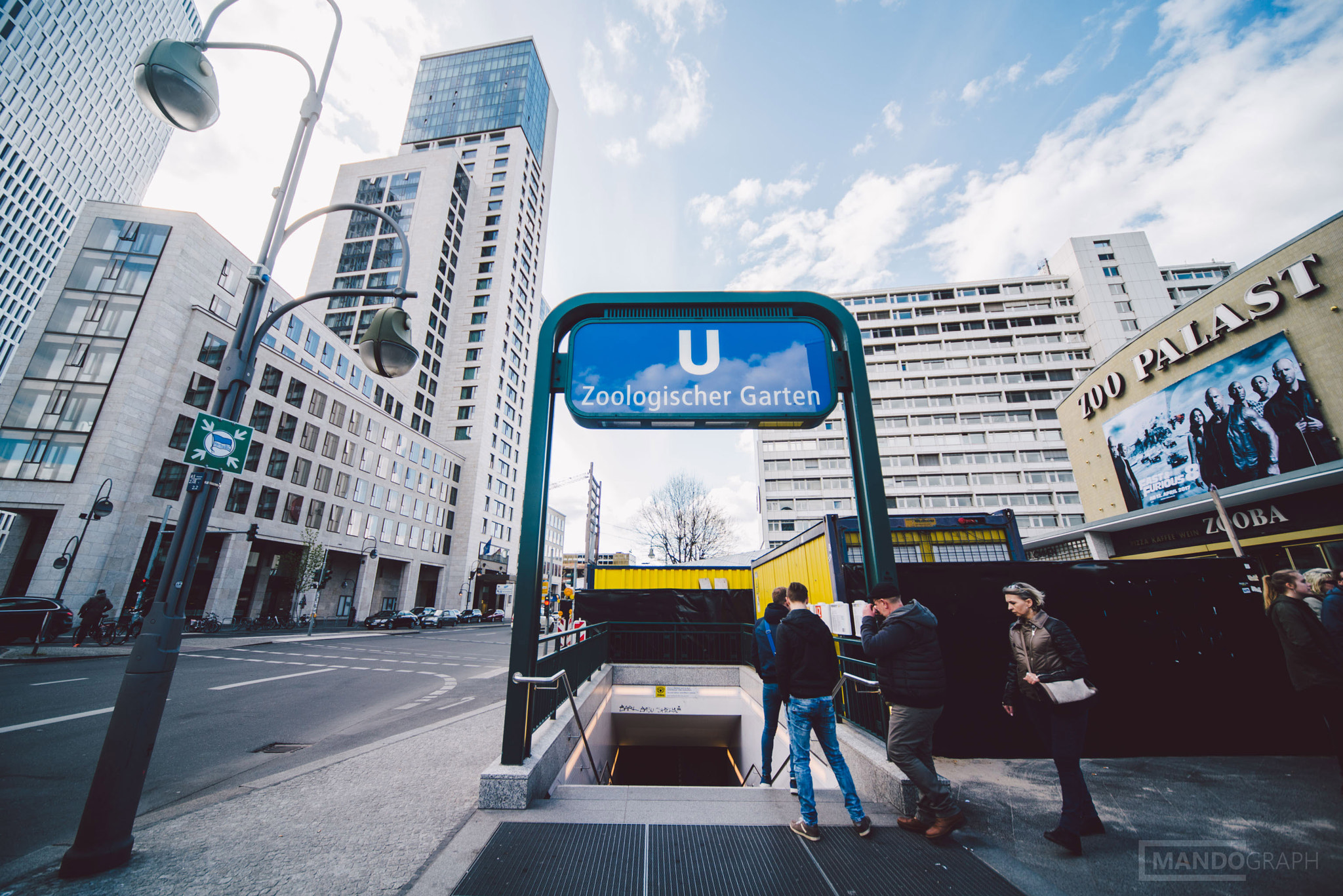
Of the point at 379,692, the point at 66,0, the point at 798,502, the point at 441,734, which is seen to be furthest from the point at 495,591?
the point at 66,0

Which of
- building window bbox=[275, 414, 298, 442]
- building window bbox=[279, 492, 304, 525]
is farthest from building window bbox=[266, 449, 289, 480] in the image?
building window bbox=[279, 492, 304, 525]

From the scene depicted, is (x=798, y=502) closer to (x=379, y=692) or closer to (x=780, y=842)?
(x=379, y=692)

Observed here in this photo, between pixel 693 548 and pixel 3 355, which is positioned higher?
pixel 3 355

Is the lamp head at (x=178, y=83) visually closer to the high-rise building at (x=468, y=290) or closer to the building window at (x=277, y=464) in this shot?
the building window at (x=277, y=464)

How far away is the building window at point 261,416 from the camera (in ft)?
97.7

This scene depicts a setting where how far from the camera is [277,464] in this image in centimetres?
3134

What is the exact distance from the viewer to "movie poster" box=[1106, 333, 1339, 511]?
12.4 metres

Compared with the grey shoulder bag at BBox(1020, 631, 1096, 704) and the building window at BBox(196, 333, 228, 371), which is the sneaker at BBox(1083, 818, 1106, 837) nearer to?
the grey shoulder bag at BBox(1020, 631, 1096, 704)

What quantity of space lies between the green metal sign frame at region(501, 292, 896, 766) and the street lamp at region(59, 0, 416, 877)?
58.1 inches

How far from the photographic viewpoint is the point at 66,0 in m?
72.4

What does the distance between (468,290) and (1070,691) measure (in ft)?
209

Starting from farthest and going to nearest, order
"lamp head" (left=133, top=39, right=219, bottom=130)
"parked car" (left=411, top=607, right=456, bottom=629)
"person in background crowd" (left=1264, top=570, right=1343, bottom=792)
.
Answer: "parked car" (left=411, top=607, right=456, bottom=629)
"person in background crowd" (left=1264, top=570, right=1343, bottom=792)
"lamp head" (left=133, top=39, right=219, bottom=130)

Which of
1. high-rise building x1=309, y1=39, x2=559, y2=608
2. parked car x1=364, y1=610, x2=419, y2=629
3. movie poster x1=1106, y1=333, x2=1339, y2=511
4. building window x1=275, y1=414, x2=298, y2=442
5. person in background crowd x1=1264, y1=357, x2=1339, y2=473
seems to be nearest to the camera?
person in background crowd x1=1264, y1=357, x2=1339, y2=473

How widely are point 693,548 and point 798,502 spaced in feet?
57.4
